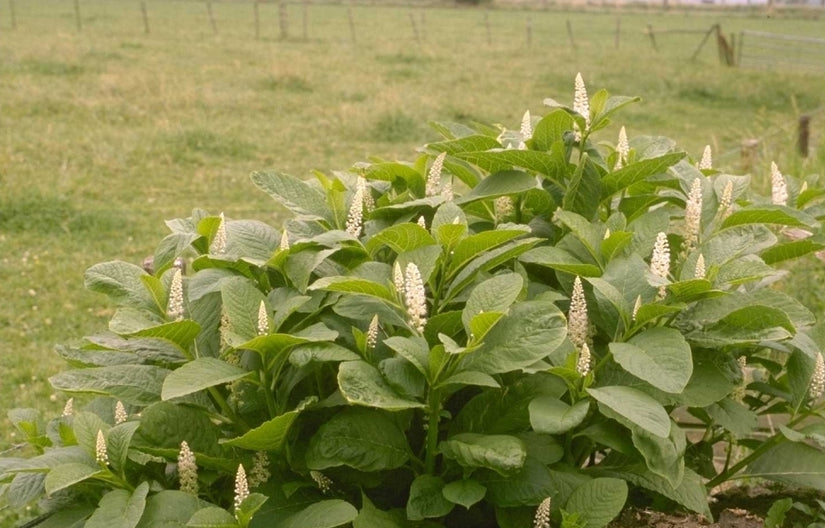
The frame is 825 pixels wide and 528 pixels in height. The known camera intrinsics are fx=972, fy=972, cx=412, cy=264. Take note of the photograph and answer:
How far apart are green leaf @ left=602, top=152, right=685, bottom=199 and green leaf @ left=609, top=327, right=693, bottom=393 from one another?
407 mm

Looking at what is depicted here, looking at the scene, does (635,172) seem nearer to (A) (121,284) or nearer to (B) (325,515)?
(B) (325,515)

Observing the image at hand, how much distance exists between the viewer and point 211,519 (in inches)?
63.2

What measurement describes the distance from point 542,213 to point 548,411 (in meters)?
0.65

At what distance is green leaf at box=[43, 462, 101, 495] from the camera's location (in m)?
1.62

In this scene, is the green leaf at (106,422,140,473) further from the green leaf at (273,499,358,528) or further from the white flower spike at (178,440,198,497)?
the green leaf at (273,499,358,528)

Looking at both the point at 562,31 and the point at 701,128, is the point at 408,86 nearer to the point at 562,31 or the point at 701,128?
the point at 701,128

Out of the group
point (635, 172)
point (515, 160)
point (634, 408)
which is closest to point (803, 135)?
point (635, 172)

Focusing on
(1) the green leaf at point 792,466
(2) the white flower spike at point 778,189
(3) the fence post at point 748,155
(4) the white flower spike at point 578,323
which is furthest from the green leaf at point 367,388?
(3) the fence post at point 748,155

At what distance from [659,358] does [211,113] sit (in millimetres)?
11864

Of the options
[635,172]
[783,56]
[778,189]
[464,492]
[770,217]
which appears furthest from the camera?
[783,56]

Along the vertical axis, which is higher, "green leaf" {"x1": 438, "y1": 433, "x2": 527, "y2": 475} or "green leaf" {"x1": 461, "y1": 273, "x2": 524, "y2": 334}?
"green leaf" {"x1": 461, "y1": 273, "x2": 524, "y2": 334}

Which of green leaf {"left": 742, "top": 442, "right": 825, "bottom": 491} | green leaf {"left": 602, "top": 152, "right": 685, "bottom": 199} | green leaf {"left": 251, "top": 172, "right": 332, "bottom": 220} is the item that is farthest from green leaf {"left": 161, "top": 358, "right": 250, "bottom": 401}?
green leaf {"left": 742, "top": 442, "right": 825, "bottom": 491}

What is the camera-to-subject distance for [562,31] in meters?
31.9

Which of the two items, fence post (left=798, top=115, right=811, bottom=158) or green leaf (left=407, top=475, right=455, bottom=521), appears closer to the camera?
green leaf (left=407, top=475, right=455, bottom=521)
